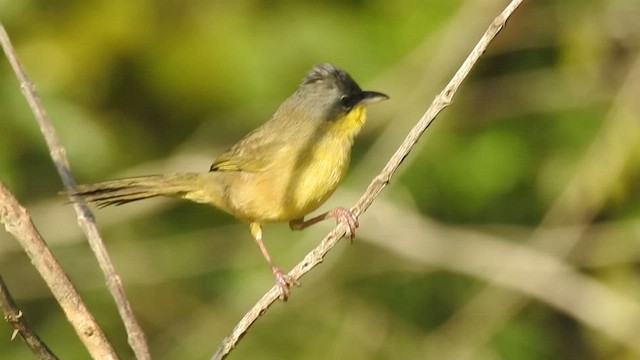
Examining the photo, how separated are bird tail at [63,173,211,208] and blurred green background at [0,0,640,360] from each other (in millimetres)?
1340

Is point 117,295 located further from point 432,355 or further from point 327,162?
point 432,355

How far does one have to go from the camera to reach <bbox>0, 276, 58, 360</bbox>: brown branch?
2.81 m

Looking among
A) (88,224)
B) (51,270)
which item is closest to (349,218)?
(88,224)

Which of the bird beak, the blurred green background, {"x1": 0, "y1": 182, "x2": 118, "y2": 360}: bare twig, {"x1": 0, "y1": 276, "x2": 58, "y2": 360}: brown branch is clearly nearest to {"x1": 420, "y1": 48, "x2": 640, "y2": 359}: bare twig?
the blurred green background

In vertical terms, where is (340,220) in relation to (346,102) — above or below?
below

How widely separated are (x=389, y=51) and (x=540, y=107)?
1031mm

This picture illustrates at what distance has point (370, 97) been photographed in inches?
192

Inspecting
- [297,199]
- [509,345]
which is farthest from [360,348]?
[297,199]

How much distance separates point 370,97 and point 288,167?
49 cm

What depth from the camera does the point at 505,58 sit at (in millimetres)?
6852

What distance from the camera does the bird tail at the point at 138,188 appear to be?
416 centimetres

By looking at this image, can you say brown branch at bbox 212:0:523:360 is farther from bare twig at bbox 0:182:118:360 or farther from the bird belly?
the bird belly

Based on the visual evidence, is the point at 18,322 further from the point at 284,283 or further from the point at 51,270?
the point at 284,283

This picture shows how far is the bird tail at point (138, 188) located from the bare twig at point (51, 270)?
2.41ft
